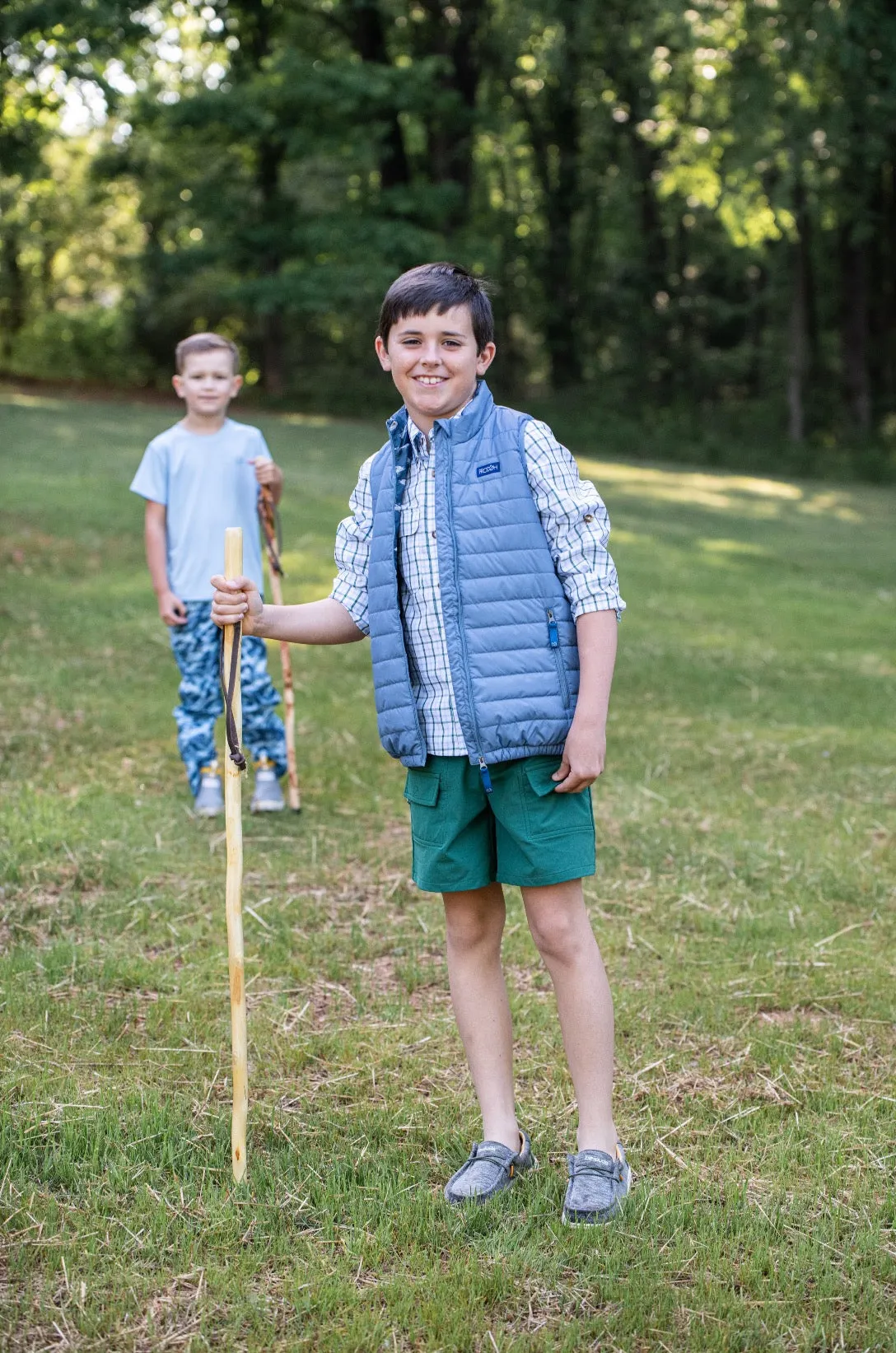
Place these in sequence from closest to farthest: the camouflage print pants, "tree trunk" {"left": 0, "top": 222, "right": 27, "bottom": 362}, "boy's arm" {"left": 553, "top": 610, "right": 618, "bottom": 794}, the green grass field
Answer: the green grass field → "boy's arm" {"left": 553, "top": 610, "right": 618, "bottom": 794} → the camouflage print pants → "tree trunk" {"left": 0, "top": 222, "right": 27, "bottom": 362}

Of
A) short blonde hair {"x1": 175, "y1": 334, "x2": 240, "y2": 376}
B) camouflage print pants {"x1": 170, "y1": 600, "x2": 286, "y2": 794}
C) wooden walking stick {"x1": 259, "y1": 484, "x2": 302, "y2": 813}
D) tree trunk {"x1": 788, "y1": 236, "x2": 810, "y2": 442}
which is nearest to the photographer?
short blonde hair {"x1": 175, "y1": 334, "x2": 240, "y2": 376}

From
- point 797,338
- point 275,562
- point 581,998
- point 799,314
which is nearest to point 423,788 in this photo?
point 581,998

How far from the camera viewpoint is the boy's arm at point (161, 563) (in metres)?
6.03

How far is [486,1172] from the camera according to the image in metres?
3.25

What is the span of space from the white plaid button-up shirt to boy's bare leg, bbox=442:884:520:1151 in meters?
0.41

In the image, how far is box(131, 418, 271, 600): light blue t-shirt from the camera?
6.09m

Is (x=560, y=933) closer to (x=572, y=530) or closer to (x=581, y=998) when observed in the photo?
(x=581, y=998)

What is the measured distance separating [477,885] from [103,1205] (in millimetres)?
1055

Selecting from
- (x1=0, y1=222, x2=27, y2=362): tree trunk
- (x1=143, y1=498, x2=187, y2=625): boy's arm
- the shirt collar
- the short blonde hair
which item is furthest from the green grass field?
(x1=0, y1=222, x2=27, y2=362): tree trunk

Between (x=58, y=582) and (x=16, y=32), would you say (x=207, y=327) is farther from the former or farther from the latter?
(x=58, y=582)

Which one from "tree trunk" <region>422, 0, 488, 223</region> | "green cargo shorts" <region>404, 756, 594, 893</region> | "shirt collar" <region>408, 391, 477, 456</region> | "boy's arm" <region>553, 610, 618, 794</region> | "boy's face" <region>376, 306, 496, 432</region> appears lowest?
"green cargo shorts" <region>404, 756, 594, 893</region>

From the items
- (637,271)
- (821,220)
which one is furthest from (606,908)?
(637,271)

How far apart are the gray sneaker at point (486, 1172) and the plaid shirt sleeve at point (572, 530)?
1.22 meters

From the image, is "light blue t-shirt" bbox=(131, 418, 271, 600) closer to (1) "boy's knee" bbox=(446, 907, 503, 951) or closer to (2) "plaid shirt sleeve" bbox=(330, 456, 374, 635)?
(2) "plaid shirt sleeve" bbox=(330, 456, 374, 635)
